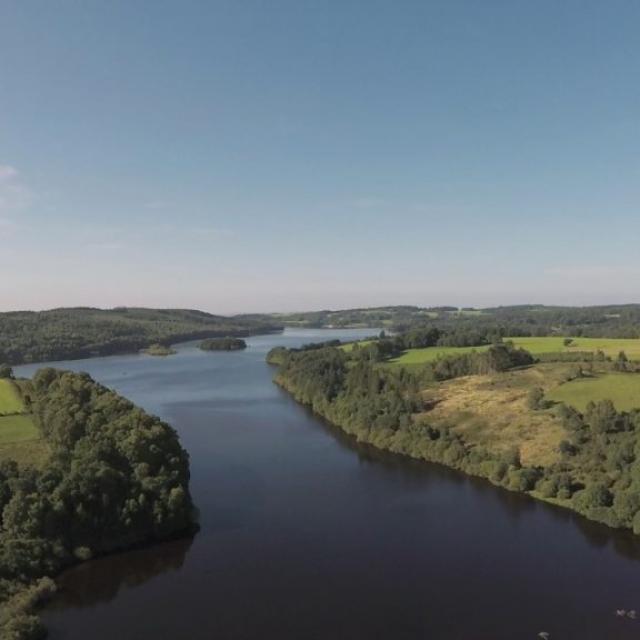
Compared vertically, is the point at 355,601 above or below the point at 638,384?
below

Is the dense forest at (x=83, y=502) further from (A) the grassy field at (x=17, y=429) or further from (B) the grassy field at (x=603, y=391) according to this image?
(B) the grassy field at (x=603, y=391)

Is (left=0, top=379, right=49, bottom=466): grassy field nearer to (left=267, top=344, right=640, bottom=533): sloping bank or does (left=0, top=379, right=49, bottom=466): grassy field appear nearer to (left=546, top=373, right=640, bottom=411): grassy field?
(left=267, top=344, right=640, bottom=533): sloping bank

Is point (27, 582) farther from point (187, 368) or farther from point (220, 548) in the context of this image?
point (187, 368)

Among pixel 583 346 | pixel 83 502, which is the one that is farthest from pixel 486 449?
pixel 583 346

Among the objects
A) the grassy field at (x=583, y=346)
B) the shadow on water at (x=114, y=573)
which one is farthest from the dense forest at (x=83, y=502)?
the grassy field at (x=583, y=346)

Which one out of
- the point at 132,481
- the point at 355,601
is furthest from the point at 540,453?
the point at 132,481

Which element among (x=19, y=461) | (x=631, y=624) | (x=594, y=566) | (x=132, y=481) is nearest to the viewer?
(x=631, y=624)
